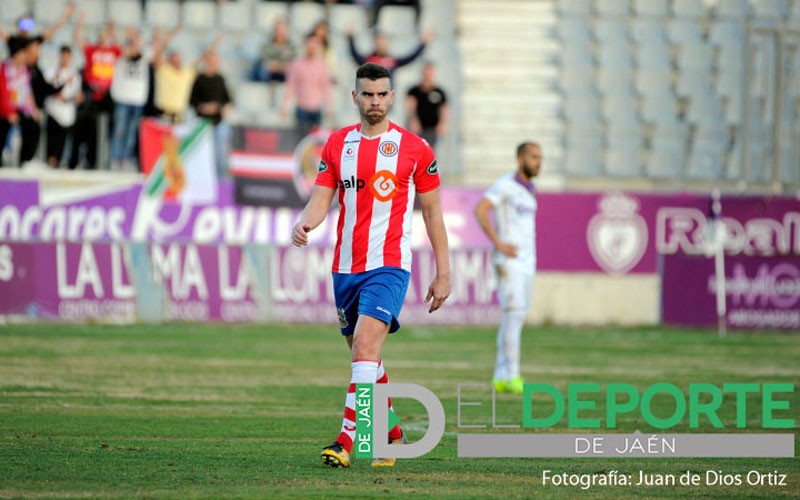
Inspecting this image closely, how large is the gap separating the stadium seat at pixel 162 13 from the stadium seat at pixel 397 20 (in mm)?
3965

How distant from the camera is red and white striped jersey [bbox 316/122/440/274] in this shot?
30.2ft

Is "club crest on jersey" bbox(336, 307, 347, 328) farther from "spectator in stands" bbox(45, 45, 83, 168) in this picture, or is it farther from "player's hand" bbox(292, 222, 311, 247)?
"spectator in stands" bbox(45, 45, 83, 168)

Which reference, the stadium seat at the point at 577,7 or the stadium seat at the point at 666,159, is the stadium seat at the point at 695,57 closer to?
the stadium seat at the point at 666,159

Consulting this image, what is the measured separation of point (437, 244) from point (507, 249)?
608 centimetres

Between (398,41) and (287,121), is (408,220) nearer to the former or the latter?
(287,121)

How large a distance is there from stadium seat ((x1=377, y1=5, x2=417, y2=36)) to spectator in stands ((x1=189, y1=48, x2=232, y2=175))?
4576 mm

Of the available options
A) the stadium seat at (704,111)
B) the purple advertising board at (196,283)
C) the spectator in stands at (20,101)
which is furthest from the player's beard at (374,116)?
the stadium seat at (704,111)

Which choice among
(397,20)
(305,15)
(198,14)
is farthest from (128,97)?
(397,20)

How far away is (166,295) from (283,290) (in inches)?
75.5

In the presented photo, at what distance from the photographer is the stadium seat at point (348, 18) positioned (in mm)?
28922

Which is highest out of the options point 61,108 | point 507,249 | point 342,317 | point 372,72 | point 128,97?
point 128,97

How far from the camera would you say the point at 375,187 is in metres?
9.22

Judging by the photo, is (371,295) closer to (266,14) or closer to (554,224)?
(554,224)

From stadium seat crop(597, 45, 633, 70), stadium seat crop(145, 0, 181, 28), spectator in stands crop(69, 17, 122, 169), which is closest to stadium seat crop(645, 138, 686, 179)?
stadium seat crop(597, 45, 633, 70)
